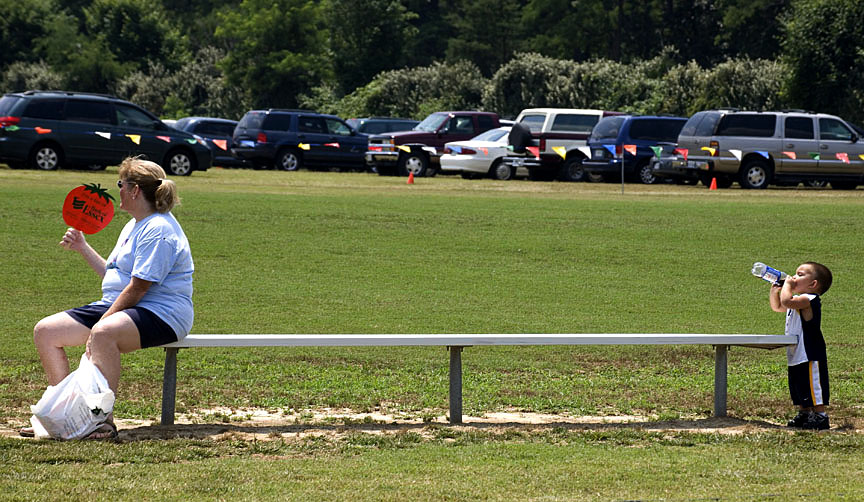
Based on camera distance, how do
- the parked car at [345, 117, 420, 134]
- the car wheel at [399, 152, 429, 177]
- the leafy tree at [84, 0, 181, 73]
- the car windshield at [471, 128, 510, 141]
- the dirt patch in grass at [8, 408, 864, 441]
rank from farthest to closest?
the leafy tree at [84, 0, 181, 73] → the parked car at [345, 117, 420, 134] → the car wheel at [399, 152, 429, 177] → the car windshield at [471, 128, 510, 141] → the dirt patch in grass at [8, 408, 864, 441]

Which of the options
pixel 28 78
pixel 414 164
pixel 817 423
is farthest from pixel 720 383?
pixel 28 78

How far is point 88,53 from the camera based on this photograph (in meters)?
71.2

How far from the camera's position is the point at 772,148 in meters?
27.4

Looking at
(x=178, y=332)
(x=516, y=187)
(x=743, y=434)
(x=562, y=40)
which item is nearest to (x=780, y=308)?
(x=743, y=434)

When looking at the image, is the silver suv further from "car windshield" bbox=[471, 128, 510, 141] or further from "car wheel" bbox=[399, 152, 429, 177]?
"car wheel" bbox=[399, 152, 429, 177]

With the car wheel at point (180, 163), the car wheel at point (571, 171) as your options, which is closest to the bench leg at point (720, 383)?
the car wheel at point (180, 163)

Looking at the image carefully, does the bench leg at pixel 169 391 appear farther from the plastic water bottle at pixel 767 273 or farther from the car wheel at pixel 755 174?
the car wheel at pixel 755 174

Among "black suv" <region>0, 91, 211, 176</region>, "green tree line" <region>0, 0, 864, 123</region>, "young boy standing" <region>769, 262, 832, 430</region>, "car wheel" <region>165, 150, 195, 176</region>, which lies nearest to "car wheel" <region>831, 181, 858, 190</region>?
"car wheel" <region>165, 150, 195, 176</region>

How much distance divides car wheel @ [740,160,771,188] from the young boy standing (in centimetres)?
2047

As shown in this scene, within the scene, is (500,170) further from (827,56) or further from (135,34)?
(135,34)

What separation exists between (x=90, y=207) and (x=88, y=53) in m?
67.6

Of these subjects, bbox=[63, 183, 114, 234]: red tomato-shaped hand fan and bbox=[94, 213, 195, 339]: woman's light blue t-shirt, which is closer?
bbox=[94, 213, 195, 339]: woman's light blue t-shirt

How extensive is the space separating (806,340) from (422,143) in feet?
84.3

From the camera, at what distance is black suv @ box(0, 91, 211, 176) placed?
83.6 feet
